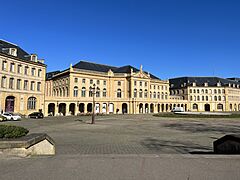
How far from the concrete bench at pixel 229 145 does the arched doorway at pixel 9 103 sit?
41093mm

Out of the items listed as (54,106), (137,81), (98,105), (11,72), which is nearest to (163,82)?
(137,81)

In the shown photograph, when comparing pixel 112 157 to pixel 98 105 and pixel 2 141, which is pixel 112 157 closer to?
pixel 2 141

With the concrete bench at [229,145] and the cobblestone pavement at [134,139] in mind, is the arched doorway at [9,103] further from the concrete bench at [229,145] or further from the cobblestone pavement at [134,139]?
the concrete bench at [229,145]

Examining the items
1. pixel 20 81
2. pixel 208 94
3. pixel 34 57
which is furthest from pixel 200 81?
pixel 20 81

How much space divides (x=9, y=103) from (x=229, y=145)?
138ft

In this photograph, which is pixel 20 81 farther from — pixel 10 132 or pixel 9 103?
pixel 10 132

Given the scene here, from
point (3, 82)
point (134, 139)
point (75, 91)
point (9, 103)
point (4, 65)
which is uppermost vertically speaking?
point (4, 65)

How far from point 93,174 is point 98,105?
184 ft

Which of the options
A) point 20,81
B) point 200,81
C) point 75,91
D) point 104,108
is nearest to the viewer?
point 20,81

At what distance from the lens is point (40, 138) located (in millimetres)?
6805

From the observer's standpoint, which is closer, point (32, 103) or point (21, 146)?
point (21, 146)

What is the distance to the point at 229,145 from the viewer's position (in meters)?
7.13

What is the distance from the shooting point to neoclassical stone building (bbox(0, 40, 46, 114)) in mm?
38125

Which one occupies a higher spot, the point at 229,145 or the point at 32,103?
the point at 32,103
